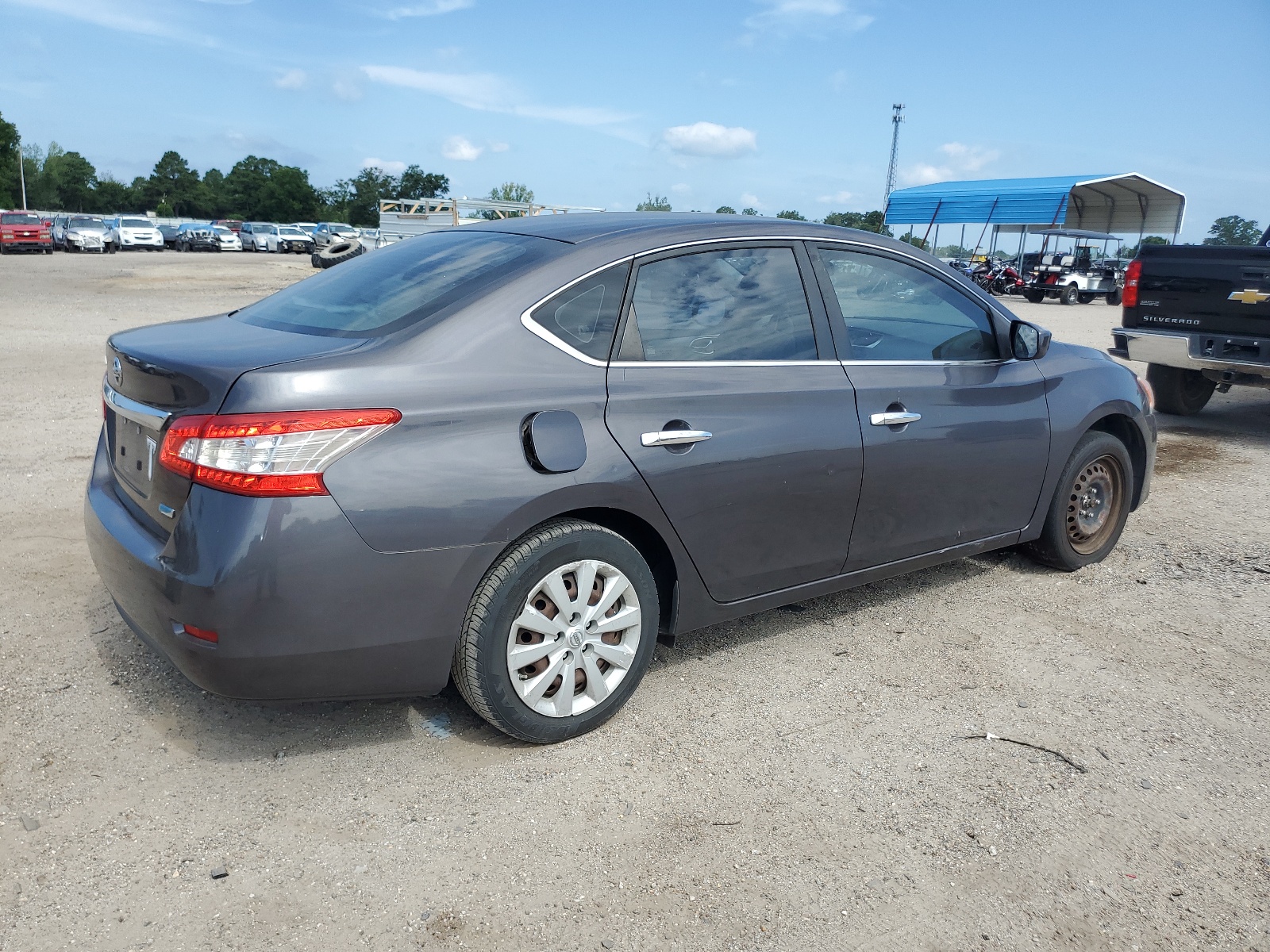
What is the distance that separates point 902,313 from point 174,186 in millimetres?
134674

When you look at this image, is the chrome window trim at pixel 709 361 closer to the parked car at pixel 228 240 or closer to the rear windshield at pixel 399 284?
the rear windshield at pixel 399 284

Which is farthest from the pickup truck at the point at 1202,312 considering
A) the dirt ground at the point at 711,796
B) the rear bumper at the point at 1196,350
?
the dirt ground at the point at 711,796

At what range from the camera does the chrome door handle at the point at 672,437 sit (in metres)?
3.19

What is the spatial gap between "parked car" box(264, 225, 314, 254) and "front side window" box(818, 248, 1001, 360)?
5416 cm

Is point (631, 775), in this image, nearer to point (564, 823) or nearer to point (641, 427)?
point (564, 823)

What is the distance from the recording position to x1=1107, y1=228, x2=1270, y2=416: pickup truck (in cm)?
809

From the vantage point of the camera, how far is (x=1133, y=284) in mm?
9055

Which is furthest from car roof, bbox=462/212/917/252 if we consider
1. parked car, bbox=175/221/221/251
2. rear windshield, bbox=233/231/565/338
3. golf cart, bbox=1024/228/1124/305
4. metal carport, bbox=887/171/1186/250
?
parked car, bbox=175/221/221/251

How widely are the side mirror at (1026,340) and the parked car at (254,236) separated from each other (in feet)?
190

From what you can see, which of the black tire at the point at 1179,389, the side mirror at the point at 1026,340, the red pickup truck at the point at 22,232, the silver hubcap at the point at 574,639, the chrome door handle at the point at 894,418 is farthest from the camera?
the red pickup truck at the point at 22,232

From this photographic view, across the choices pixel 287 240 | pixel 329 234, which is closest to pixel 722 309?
pixel 329 234

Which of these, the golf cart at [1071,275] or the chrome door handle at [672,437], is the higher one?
the golf cart at [1071,275]

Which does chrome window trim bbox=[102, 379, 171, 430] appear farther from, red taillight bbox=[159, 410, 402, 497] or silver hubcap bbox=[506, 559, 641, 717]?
silver hubcap bbox=[506, 559, 641, 717]

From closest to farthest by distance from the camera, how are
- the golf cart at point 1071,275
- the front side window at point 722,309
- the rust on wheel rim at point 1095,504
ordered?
the front side window at point 722,309 → the rust on wheel rim at point 1095,504 → the golf cart at point 1071,275
